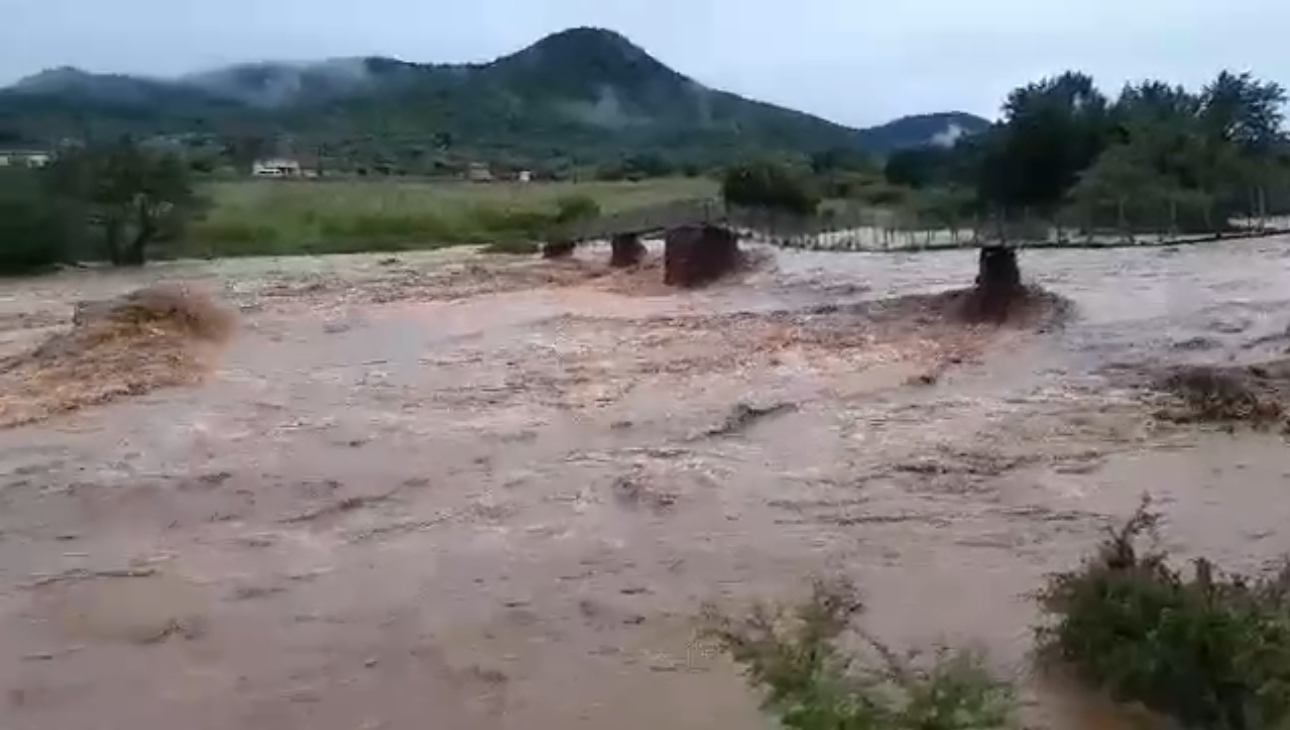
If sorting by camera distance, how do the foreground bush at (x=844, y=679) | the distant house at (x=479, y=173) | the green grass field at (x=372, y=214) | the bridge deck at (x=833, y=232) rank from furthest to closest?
the distant house at (x=479, y=173)
the green grass field at (x=372, y=214)
the bridge deck at (x=833, y=232)
the foreground bush at (x=844, y=679)

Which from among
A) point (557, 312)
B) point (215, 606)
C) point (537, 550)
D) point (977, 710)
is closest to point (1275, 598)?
point (977, 710)

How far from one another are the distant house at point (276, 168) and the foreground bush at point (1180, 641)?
70871 millimetres

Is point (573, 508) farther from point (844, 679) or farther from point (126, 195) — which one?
point (126, 195)

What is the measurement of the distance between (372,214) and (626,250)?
18.7 meters

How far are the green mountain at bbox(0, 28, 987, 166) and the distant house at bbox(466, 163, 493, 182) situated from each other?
5084 millimetres

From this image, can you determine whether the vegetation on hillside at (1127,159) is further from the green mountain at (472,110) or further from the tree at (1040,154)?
the green mountain at (472,110)

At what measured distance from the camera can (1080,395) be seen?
1762 cm

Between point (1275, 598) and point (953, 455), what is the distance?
7.00m

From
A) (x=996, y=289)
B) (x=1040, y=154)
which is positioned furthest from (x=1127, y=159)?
(x=996, y=289)

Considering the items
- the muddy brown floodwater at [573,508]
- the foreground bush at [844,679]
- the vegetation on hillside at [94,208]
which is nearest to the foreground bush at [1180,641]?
the muddy brown floodwater at [573,508]

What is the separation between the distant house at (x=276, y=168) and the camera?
253ft

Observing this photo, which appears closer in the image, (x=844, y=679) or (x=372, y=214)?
(x=844, y=679)

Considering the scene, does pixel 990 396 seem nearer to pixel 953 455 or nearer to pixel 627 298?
pixel 953 455

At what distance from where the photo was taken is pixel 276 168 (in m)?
82.8
